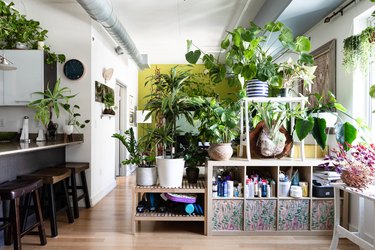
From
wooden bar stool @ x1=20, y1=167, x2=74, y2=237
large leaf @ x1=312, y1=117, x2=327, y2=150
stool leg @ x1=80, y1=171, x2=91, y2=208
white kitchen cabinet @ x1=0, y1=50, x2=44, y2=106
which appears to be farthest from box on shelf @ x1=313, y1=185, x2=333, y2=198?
white kitchen cabinet @ x1=0, y1=50, x2=44, y2=106

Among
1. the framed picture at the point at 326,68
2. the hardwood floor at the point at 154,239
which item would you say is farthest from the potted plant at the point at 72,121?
the framed picture at the point at 326,68

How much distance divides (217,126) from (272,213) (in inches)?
39.0

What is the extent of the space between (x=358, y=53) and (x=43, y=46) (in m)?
3.46

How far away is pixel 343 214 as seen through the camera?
2.51 m

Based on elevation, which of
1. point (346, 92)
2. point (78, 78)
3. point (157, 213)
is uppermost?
point (78, 78)

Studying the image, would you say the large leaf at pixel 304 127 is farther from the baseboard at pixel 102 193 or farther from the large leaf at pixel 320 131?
→ the baseboard at pixel 102 193

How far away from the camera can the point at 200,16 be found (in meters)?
3.95

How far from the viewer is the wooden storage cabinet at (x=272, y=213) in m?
2.48

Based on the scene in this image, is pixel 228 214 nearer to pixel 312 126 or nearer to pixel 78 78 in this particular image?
pixel 312 126

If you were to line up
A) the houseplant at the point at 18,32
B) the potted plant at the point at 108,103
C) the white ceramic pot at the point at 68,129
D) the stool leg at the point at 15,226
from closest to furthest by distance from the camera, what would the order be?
1. the stool leg at the point at 15,226
2. the houseplant at the point at 18,32
3. the white ceramic pot at the point at 68,129
4. the potted plant at the point at 108,103

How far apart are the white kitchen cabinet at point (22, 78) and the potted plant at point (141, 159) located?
4.62 ft

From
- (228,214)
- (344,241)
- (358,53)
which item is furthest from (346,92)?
(228,214)

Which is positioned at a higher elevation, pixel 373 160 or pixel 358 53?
pixel 358 53

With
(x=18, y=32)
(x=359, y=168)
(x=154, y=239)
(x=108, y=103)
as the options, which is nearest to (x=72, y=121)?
(x=108, y=103)
